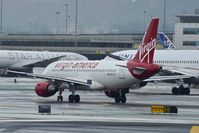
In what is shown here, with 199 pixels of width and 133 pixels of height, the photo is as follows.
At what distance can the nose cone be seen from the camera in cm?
5906

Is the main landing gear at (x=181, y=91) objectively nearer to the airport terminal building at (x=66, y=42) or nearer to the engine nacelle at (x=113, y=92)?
the engine nacelle at (x=113, y=92)

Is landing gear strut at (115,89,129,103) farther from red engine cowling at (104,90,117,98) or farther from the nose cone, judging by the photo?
the nose cone

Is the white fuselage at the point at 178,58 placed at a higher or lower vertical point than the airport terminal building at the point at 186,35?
lower

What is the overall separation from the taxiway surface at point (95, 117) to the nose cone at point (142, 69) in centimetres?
206

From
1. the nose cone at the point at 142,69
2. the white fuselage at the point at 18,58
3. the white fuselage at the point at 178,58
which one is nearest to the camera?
the nose cone at the point at 142,69

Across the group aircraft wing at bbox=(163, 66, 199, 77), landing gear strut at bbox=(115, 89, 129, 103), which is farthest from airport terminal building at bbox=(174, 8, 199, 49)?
landing gear strut at bbox=(115, 89, 129, 103)

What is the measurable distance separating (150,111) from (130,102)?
10.8 m

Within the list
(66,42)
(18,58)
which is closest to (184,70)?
(18,58)

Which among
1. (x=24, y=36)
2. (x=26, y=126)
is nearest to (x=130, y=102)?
(x=26, y=126)

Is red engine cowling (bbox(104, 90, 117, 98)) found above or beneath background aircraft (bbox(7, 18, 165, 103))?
beneath

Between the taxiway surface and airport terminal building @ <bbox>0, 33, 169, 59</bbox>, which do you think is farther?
airport terminal building @ <bbox>0, 33, 169, 59</bbox>

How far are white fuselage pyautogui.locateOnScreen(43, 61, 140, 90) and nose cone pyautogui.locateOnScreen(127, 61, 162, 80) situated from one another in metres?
0.43

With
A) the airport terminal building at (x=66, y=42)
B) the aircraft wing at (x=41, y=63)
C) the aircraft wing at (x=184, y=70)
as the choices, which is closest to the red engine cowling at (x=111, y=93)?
the aircraft wing at (x=184, y=70)

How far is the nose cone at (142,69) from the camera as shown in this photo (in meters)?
59.1
